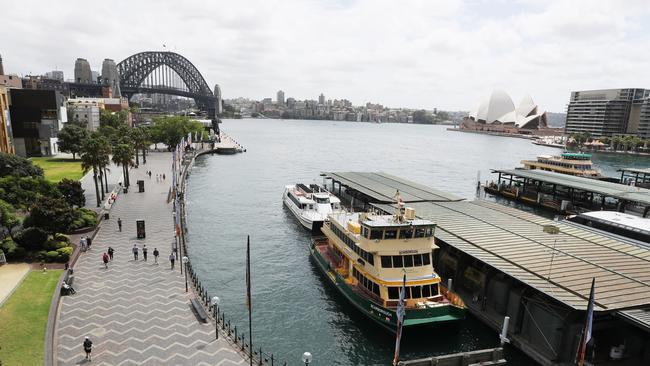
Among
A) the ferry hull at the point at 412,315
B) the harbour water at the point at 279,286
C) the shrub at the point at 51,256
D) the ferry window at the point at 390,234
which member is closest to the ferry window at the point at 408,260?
the ferry window at the point at 390,234

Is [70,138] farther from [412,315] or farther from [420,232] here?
[412,315]

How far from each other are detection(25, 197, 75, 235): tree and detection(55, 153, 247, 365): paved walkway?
422cm

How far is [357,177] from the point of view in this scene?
82.6 m

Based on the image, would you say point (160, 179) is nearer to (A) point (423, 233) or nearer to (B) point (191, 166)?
(B) point (191, 166)

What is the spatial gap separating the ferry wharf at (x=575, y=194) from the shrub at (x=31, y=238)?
80.1 m

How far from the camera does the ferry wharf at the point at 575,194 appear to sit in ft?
228

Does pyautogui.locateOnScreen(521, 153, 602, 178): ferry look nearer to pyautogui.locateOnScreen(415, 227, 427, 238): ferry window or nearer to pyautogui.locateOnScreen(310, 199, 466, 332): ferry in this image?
pyautogui.locateOnScreen(310, 199, 466, 332): ferry

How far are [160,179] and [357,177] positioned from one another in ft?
134

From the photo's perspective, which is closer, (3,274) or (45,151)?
(3,274)

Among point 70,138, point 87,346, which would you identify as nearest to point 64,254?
point 87,346

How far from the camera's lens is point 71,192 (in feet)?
181

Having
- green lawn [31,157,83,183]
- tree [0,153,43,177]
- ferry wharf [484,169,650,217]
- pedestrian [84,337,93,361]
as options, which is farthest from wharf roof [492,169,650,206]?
green lawn [31,157,83,183]

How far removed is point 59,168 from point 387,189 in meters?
71.5

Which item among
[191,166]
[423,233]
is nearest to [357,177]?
[423,233]
